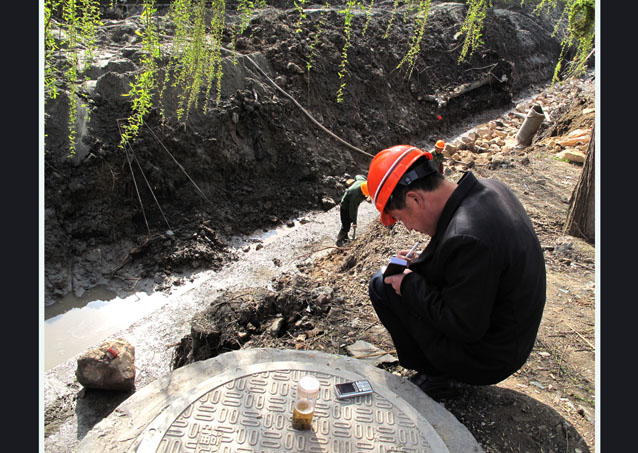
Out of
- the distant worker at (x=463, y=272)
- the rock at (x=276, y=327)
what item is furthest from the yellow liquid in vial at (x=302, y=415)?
the rock at (x=276, y=327)

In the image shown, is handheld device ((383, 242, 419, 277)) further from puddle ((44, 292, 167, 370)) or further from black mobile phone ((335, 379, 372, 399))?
puddle ((44, 292, 167, 370))

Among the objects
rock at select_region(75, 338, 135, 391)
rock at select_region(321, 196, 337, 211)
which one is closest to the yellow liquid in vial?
rock at select_region(75, 338, 135, 391)

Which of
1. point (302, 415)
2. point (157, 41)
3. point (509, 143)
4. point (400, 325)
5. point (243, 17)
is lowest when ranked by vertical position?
point (302, 415)

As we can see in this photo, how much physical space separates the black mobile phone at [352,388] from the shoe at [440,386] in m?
0.42

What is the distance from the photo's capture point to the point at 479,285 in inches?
77.0

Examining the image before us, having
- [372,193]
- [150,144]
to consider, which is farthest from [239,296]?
[150,144]

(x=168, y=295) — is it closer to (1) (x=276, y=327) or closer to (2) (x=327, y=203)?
(1) (x=276, y=327)

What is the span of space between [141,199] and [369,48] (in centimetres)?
Answer: 682

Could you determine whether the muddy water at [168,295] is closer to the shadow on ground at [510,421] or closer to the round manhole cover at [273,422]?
the round manhole cover at [273,422]

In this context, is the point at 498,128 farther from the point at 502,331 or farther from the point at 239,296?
the point at 502,331

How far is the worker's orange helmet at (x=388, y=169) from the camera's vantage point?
7.11ft

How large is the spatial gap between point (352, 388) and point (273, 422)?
0.50 meters

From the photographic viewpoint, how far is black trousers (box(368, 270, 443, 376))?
2471 millimetres

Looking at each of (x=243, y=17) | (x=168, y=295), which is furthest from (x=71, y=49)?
(x=168, y=295)
